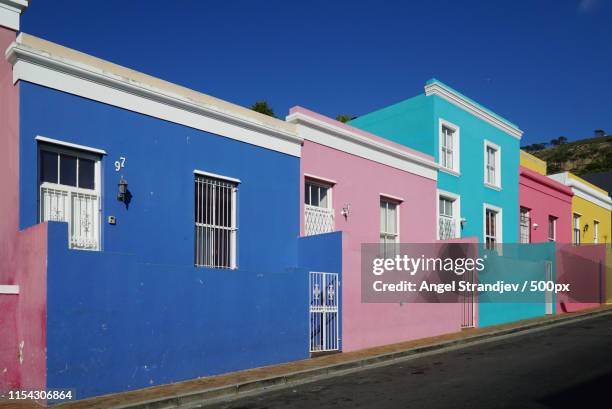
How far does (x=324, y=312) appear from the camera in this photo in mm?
11844

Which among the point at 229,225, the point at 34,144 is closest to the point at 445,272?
the point at 229,225

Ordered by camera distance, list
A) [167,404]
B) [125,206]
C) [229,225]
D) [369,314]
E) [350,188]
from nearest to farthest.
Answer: [167,404] → [125,206] → [229,225] → [369,314] → [350,188]

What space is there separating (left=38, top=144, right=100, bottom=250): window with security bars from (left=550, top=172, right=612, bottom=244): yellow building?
22.4 m

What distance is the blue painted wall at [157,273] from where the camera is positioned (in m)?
8.23

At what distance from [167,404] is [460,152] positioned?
1364 centimetres

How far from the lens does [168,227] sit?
416 inches

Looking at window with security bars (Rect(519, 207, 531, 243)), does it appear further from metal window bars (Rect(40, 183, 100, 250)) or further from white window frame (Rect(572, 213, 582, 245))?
metal window bars (Rect(40, 183, 100, 250))

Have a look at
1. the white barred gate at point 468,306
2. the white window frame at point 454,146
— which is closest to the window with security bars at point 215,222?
the white barred gate at point 468,306

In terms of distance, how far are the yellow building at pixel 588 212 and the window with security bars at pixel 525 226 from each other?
4.59 meters

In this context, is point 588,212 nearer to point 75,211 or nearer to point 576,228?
point 576,228

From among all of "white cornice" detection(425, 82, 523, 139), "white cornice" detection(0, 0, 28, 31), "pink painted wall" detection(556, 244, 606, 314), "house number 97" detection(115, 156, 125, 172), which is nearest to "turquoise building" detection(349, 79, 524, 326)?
"white cornice" detection(425, 82, 523, 139)

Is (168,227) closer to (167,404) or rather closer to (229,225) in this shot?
(229,225)

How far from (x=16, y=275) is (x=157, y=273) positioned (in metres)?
2.10

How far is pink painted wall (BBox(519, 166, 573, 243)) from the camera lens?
74.0ft
